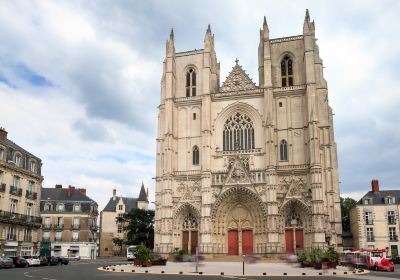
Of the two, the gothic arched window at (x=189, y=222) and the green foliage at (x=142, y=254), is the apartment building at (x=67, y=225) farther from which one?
the green foliage at (x=142, y=254)

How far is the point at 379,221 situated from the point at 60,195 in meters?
39.2

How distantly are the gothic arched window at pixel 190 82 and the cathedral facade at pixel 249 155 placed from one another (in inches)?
4.2

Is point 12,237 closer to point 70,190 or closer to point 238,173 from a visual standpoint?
point 70,190

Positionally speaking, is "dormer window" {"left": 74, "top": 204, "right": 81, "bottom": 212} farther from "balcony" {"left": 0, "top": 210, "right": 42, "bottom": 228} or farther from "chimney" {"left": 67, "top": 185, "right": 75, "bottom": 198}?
"balcony" {"left": 0, "top": 210, "right": 42, "bottom": 228}

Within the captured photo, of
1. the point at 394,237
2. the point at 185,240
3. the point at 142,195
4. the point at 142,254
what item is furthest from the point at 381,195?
the point at 142,195

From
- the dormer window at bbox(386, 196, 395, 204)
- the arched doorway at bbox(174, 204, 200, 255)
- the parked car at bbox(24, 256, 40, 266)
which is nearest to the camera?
the parked car at bbox(24, 256, 40, 266)

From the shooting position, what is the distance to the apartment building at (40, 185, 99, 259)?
5394 centimetres

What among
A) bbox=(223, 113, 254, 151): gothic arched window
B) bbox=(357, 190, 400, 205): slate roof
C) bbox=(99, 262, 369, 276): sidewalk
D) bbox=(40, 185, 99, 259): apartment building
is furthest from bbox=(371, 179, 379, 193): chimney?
bbox=(40, 185, 99, 259): apartment building

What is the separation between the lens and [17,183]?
126ft

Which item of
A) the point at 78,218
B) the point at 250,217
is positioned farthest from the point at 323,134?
the point at 78,218

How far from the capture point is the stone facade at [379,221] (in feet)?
151

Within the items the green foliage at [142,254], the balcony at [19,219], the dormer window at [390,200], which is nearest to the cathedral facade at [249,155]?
the dormer window at [390,200]

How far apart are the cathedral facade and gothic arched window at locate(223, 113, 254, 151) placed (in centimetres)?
10

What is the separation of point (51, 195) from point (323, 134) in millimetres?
35822
